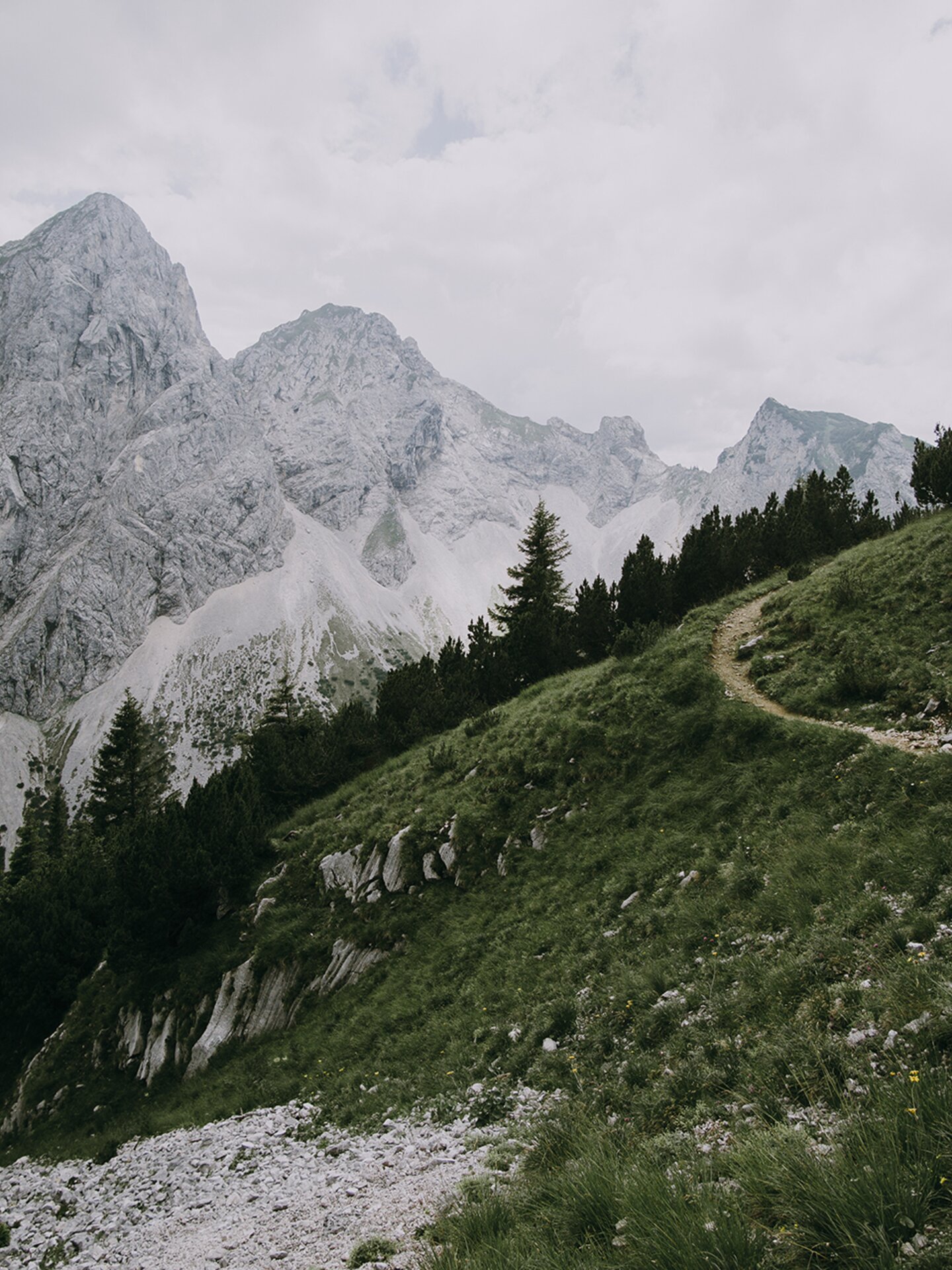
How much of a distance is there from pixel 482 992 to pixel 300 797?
22399 millimetres

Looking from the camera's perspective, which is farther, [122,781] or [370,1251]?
[122,781]

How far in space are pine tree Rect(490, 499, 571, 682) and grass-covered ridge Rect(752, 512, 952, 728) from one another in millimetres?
15533

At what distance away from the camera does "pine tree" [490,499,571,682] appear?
40562 mm

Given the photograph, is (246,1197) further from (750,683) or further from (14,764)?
(14,764)

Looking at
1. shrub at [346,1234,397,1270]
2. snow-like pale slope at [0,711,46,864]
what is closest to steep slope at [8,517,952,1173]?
shrub at [346,1234,397,1270]

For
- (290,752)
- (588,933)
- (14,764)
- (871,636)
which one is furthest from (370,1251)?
(14,764)

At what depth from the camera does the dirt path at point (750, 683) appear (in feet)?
47.5

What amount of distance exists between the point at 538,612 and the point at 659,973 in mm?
33478

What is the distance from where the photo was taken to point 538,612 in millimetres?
43750

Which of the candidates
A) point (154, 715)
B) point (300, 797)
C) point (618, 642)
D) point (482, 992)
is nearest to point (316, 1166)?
point (482, 992)

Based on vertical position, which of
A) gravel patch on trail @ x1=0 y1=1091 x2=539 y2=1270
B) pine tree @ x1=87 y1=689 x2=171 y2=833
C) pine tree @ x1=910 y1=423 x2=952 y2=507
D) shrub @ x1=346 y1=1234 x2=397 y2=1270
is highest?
pine tree @ x1=910 y1=423 x2=952 y2=507

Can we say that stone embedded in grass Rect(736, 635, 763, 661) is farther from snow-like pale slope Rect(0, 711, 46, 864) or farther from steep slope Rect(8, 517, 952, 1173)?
snow-like pale slope Rect(0, 711, 46, 864)

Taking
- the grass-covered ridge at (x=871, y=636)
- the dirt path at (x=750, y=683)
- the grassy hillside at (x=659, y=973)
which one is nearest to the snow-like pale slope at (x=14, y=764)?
the grassy hillside at (x=659, y=973)

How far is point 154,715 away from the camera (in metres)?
184
